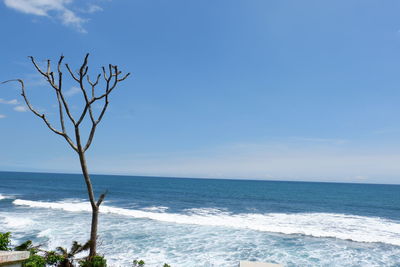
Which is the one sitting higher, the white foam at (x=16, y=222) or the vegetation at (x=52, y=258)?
the vegetation at (x=52, y=258)

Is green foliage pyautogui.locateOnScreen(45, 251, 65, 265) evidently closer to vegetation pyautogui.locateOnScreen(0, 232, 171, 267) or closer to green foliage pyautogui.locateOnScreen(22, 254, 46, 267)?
vegetation pyautogui.locateOnScreen(0, 232, 171, 267)

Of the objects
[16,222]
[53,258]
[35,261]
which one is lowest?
[16,222]

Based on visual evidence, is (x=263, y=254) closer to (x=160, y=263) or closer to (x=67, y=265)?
(x=160, y=263)

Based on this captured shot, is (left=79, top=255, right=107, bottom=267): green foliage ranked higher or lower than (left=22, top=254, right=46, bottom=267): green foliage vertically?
lower

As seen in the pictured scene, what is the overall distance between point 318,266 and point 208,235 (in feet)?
23.9

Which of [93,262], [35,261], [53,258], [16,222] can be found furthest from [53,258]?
[16,222]

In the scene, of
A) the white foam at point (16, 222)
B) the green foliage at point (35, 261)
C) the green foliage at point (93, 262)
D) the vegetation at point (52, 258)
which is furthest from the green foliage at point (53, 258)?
the white foam at point (16, 222)

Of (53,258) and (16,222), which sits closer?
(53,258)

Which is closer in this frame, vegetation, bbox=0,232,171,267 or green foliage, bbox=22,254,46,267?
green foliage, bbox=22,254,46,267

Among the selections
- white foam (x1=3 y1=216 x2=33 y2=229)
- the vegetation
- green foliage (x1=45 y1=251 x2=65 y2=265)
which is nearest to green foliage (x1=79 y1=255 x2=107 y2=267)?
the vegetation

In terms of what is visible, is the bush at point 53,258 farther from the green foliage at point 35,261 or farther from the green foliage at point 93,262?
the green foliage at point 93,262

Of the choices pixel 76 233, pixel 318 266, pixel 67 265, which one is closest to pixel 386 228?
pixel 318 266

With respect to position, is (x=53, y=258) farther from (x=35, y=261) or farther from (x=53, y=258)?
(x=35, y=261)

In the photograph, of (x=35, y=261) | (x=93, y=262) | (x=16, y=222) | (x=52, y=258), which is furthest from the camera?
(x=16, y=222)
